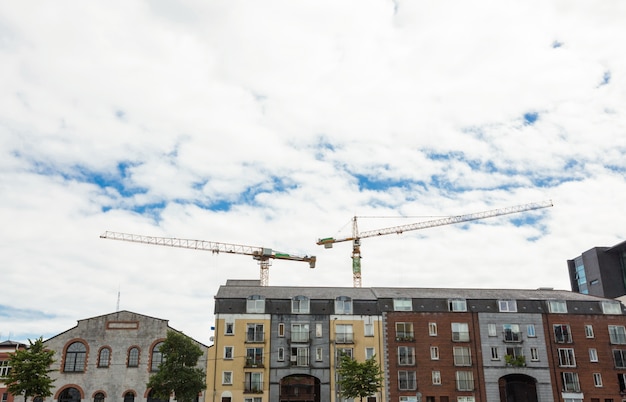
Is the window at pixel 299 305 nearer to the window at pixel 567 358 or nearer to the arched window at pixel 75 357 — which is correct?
the arched window at pixel 75 357

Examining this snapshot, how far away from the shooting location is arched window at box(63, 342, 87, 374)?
63625 mm

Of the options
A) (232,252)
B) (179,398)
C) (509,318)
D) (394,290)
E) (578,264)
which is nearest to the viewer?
(179,398)

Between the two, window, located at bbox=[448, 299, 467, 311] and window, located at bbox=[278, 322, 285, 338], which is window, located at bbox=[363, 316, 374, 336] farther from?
window, located at bbox=[448, 299, 467, 311]

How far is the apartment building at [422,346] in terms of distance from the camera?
64000 millimetres

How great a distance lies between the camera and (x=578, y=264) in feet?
434

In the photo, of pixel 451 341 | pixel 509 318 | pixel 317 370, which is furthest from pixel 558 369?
pixel 317 370

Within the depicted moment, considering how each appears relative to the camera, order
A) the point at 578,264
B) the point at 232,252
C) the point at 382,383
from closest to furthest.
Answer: the point at 382,383
the point at 232,252
the point at 578,264

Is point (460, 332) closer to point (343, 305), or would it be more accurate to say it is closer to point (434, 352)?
point (434, 352)

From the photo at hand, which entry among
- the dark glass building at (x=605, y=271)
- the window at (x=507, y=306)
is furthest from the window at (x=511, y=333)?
the dark glass building at (x=605, y=271)

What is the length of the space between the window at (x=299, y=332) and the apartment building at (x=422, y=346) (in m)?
0.12

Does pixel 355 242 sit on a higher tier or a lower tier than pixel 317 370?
higher

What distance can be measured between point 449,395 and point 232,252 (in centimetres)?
6491

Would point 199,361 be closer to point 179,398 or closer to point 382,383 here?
point 179,398

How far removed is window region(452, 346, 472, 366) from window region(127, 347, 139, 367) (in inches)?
1488
